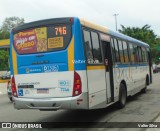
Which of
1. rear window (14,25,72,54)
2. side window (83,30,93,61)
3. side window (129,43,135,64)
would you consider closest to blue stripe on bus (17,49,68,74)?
rear window (14,25,72,54)

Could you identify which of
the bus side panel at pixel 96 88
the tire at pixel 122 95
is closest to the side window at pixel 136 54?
the tire at pixel 122 95

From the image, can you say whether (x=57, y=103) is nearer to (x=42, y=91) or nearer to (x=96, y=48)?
(x=42, y=91)

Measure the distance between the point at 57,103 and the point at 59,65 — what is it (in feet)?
3.31

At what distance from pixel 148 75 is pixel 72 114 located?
8984 mm

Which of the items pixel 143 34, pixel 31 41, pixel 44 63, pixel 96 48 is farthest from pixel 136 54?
pixel 143 34

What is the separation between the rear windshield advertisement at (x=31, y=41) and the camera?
992cm

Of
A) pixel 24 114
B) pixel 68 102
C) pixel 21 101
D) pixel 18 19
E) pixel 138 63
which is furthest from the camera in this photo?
pixel 18 19

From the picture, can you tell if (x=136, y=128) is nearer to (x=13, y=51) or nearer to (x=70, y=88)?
(x=70, y=88)

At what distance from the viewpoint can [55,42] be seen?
Result: 974 cm

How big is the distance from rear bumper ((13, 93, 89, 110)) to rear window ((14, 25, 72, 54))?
136 centimetres

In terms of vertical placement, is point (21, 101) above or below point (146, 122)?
above

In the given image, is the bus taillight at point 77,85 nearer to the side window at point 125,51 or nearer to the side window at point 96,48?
the side window at point 96,48

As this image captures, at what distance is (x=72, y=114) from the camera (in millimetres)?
12102

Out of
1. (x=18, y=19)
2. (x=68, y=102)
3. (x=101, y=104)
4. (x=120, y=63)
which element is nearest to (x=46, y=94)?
(x=68, y=102)
